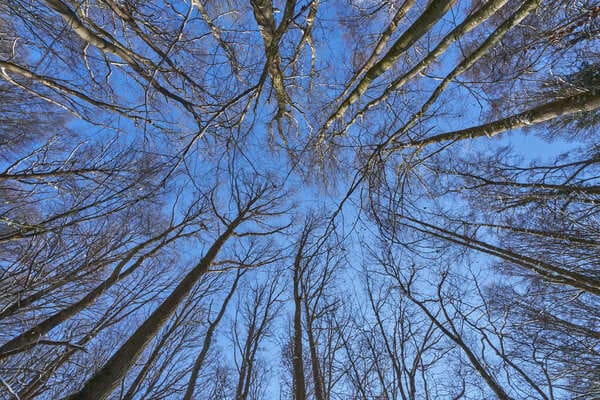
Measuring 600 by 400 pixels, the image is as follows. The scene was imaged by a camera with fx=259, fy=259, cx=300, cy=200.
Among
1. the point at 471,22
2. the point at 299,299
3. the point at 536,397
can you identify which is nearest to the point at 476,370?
the point at 536,397

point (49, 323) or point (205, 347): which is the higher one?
point (205, 347)

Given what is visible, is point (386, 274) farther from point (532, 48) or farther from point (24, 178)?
point (24, 178)

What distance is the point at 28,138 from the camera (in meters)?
5.21

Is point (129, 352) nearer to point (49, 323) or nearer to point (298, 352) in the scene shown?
point (49, 323)

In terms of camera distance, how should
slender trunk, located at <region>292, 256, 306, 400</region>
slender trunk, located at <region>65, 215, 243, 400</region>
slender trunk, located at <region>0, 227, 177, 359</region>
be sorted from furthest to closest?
slender trunk, located at <region>292, 256, 306, 400</region>
slender trunk, located at <region>0, 227, 177, 359</region>
slender trunk, located at <region>65, 215, 243, 400</region>

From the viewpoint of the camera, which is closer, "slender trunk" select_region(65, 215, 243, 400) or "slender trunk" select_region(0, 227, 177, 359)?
"slender trunk" select_region(65, 215, 243, 400)

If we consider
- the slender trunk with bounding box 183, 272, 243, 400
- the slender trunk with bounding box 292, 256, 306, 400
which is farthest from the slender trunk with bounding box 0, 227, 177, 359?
the slender trunk with bounding box 183, 272, 243, 400

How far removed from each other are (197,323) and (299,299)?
10.1 feet

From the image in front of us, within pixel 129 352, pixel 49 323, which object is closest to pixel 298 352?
pixel 129 352

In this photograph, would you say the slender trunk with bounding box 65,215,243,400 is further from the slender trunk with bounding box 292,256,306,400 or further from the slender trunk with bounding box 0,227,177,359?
the slender trunk with bounding box 292,256,306,400

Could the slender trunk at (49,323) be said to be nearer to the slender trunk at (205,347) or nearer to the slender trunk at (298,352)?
the slender trunk at (298,352)

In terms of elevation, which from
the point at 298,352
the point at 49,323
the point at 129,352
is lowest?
the point at 129,352

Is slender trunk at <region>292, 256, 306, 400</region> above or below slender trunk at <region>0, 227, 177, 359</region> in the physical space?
above

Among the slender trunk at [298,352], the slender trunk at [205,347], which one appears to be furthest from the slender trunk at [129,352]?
the slender trunk at [205,347]
